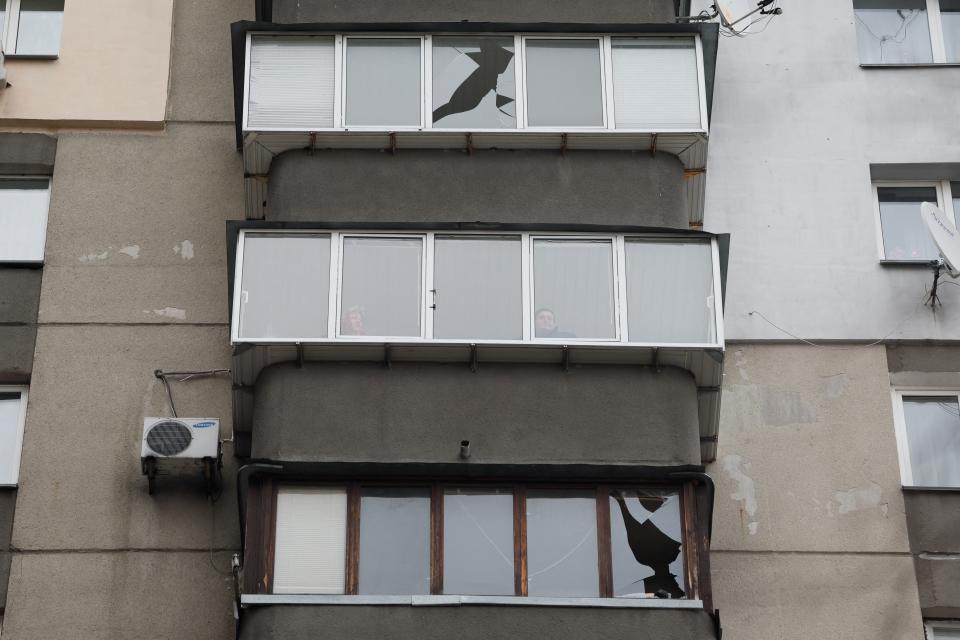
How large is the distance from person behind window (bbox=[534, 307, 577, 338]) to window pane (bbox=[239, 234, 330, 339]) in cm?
201

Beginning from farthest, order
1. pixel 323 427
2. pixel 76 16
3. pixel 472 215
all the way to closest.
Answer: pixel 76 16
pixel 472 215
pixel 323 427

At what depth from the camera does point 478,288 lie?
47.4 feet

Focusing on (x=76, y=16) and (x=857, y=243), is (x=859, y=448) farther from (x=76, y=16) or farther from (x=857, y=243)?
(x=76, y=16)

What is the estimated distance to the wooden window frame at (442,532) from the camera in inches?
527

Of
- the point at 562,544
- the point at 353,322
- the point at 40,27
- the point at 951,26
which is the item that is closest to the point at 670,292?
the point at 562,544

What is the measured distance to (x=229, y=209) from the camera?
16797mm

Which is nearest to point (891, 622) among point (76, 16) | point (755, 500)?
point (755, 500)

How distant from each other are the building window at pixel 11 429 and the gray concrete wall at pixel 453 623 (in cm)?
383

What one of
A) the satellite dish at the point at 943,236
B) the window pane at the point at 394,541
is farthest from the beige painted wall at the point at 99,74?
the satellite dish at the point at 943,236

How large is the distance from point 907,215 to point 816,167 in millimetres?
1239

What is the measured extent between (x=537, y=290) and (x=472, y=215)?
4.22ft

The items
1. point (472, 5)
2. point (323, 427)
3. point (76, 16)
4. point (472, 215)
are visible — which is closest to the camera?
point (323, 427)

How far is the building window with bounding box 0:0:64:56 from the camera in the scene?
17.9 meters

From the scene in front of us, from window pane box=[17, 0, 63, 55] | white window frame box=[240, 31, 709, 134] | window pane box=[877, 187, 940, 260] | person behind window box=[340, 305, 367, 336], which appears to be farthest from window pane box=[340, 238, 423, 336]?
window pane box=[877, 187, 940, 260]
